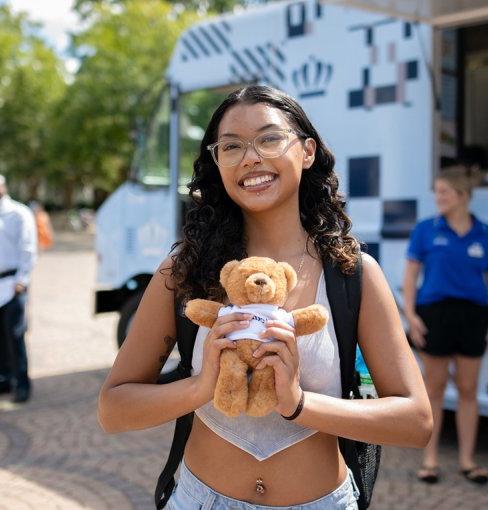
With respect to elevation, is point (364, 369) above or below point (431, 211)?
below

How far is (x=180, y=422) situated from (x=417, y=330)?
9.12 feet

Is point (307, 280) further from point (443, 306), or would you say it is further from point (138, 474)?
point (138, 474)

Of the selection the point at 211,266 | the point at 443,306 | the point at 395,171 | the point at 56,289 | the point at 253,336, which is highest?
the point at 395,171

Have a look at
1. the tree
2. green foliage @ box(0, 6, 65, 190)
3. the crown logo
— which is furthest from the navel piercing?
green foliage @ box(0, 6, 65, 190)

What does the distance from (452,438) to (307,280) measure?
3.92m

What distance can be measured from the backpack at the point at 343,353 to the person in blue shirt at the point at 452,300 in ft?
8.46

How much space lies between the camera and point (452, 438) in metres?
5.13

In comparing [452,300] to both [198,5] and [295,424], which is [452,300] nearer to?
[295,424]

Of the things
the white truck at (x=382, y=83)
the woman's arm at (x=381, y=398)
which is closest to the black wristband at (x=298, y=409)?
the woman's arm at (x=381, y=398)

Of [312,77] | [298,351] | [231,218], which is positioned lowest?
[298,351]

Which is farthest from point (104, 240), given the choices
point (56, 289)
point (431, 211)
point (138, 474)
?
point (56, 289)

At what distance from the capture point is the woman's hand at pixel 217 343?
1.40m

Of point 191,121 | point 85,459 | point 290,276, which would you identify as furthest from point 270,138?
point 191,121

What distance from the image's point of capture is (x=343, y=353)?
1.61 m
